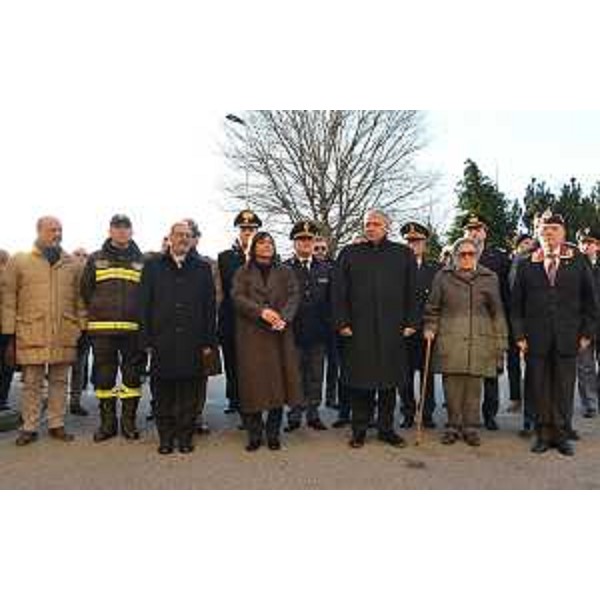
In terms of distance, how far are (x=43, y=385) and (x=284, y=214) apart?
2142cm

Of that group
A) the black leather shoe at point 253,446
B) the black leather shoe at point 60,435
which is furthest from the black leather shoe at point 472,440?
the black leather shoe at point 60,435

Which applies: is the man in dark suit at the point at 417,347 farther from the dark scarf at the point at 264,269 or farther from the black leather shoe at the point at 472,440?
the dark scarf at the point at 264,269

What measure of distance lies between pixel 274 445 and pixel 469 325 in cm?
205

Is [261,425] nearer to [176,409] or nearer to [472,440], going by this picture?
[176,409]

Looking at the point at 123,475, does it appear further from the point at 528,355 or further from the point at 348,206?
the point at 348,206

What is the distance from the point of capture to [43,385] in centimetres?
679

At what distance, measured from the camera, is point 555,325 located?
6.26 m

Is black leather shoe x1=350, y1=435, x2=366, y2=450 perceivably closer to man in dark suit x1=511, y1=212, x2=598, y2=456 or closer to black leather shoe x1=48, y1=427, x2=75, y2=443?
man in dark suit x1=511, y1=212, x2=598, y2=456

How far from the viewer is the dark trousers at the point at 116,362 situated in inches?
260

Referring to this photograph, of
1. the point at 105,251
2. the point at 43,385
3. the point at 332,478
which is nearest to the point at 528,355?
the point at 332,478

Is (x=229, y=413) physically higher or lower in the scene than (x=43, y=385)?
lower

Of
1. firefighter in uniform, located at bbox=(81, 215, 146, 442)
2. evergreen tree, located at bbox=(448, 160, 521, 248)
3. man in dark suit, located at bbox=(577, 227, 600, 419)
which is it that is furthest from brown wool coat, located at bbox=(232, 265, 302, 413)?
evergreen tree, located at bbox=(448, 160, 521, 248)

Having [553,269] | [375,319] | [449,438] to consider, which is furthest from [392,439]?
[553,269]

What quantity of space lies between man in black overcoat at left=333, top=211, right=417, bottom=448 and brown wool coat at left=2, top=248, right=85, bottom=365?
2.47 meters
